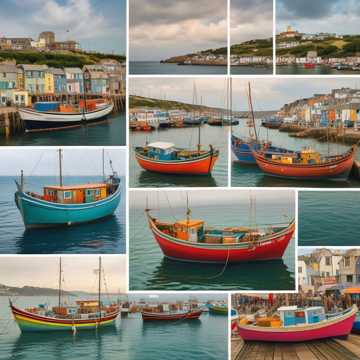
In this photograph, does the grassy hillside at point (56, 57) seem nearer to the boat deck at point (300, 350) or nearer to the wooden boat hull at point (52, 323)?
the wooden boat hull at point (52, 323)

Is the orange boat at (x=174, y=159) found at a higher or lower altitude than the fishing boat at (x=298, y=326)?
higher

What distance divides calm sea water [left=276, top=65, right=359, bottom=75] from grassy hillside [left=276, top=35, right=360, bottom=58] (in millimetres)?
97

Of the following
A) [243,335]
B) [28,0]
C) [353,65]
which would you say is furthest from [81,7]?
[243,335]

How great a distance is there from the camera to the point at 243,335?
4.64m

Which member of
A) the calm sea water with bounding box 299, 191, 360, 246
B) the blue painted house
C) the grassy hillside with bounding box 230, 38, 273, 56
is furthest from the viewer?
the blue painted house

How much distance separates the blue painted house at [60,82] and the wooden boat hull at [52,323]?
1835mm

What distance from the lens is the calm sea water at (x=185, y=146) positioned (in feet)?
15.3

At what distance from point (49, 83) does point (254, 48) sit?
1714 millimetres

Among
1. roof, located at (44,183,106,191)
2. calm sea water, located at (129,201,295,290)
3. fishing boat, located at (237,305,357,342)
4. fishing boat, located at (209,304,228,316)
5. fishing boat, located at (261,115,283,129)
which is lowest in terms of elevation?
fishing boat, located at (237,305,357,342)

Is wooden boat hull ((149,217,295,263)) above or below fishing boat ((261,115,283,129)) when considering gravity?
below

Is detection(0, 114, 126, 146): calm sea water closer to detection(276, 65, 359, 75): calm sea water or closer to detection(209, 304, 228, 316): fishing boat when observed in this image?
detection(276, 65, 359, 75): calm sea water

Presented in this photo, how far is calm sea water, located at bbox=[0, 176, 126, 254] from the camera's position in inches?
181

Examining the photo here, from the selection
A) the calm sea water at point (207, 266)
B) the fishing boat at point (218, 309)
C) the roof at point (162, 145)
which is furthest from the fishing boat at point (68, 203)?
the fishing boat at point (218, 309)

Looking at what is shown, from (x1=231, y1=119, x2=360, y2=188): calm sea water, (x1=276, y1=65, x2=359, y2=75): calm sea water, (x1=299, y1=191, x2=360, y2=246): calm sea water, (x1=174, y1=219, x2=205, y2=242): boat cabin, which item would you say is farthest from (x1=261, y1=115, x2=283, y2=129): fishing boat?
(x1=174, y1=219, x2=205, y2=242): boat cabin
